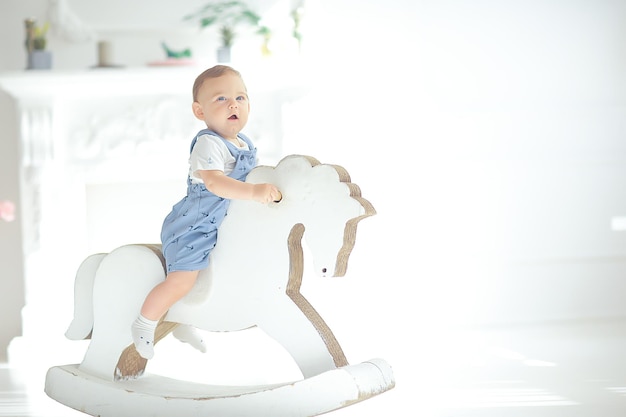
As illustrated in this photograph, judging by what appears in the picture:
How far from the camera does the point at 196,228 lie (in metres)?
1.75

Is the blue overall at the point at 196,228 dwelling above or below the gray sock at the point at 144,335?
above

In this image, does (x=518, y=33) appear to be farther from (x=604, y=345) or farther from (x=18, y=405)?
(x=18, y=405)

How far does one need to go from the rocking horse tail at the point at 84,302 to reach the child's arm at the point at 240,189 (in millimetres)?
390

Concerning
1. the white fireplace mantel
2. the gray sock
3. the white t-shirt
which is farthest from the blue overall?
the white fireplace mantel

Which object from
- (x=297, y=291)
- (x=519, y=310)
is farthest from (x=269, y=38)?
(x=297, y=291)

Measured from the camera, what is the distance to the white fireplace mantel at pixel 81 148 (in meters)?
3.37

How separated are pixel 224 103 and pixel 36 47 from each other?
1.83 metres

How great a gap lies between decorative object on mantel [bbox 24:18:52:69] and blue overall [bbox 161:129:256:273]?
5.82ft

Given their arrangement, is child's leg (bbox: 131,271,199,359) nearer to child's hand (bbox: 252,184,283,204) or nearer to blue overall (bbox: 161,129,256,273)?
blue overall (bbox: 161,129,256,273)

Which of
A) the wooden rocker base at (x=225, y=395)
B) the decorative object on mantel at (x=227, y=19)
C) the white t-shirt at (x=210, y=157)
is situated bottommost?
the wooden rocker base at (x=225, y=395)

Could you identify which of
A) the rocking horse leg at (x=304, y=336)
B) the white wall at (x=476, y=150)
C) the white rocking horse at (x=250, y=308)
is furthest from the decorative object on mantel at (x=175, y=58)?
the rocking horse leg at (x=304, y=336)

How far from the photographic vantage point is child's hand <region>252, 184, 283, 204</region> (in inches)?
65.3

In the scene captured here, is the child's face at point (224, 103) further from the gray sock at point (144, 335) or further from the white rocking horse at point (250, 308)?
the gray sock at point (144, 335)

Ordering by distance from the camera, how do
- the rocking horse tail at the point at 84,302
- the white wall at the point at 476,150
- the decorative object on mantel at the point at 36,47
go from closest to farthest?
the rocking horse tail at the point at 84,302, the decorative object on mantel at the point at 36,47, the white wall at the point at 476,150
